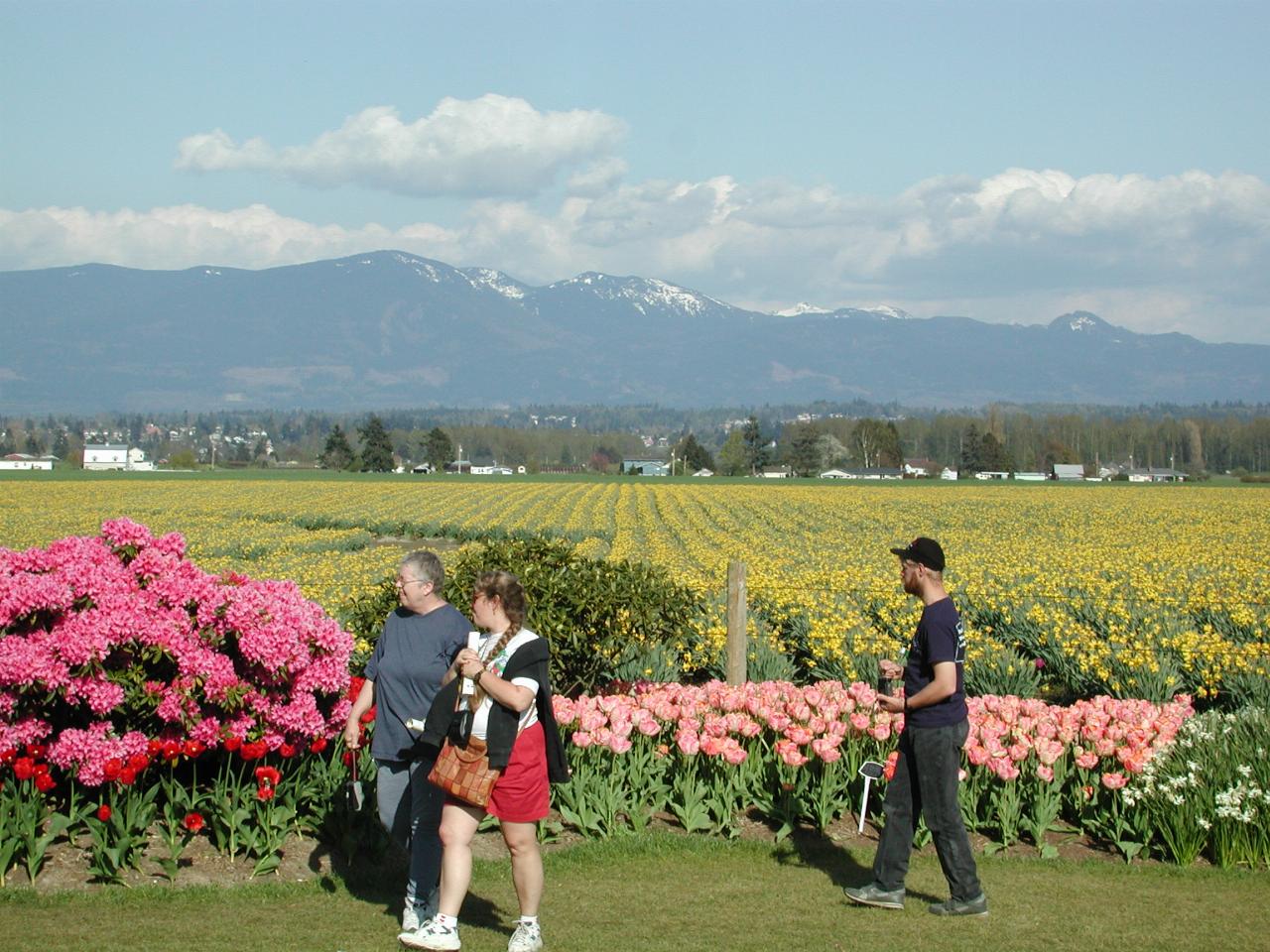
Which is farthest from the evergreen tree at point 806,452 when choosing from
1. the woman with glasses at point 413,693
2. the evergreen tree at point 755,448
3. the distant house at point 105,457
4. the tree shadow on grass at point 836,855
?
the woman with glasses at point 413,693

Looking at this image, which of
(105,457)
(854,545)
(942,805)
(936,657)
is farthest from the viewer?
(105,457)

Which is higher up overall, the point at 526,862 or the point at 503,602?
the point at 503,602

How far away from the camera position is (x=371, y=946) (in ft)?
20.9

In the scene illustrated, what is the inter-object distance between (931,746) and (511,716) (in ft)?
7.27

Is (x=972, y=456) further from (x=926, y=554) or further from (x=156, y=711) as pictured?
(x=156, y=711)

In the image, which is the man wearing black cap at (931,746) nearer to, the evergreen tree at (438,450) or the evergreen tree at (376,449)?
the evergreen tree at (376,449)

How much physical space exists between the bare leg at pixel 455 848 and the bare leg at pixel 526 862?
0.24 feet

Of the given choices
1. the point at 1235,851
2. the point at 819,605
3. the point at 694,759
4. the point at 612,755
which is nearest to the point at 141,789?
the point at 612,755

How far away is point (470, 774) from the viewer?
603 cm

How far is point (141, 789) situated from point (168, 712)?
2.05 feet

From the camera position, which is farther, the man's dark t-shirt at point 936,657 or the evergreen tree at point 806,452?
the evergreen tree at point 806,452

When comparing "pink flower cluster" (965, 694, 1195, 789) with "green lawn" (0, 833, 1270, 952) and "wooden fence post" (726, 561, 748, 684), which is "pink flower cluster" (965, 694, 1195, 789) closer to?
"green lawn" (0, 833, 1270, 952)

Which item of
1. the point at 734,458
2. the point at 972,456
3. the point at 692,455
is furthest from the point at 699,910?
the point at 734,458

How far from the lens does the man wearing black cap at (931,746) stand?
6.75 m
